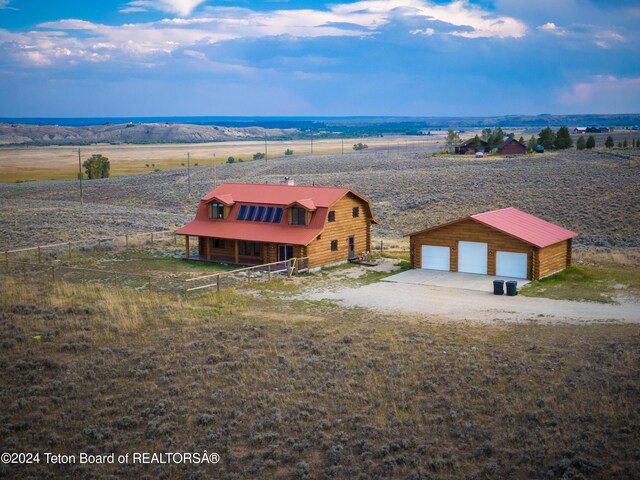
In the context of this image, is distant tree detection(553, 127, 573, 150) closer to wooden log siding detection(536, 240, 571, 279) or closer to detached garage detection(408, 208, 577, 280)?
detached garage detection(408, 208, 577, 280)

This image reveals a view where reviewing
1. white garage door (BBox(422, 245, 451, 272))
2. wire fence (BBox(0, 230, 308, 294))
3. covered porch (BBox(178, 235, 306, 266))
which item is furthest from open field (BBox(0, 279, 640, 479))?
covered porch (BBox(178, 235, 306, 266))

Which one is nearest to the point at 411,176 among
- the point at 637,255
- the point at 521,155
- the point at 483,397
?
the point at 521,155

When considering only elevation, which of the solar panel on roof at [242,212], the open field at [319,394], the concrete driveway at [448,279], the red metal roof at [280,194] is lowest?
the open field at [319,394]

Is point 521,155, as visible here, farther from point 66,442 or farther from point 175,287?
point 66,442

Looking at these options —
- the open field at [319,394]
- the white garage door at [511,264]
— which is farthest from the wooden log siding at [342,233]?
the open field at [319,394]

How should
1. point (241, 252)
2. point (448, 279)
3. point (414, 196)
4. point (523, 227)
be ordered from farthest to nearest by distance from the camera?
point (414, 196) → point (241, 252) → point (523, 227) → point (448, 279)

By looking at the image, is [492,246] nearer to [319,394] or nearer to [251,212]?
[251,212]

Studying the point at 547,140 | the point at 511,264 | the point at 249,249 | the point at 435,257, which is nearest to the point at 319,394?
the point at 511,264

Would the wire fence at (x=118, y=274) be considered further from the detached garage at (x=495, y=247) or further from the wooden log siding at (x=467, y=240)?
the detached garage at (x=495, y=247)

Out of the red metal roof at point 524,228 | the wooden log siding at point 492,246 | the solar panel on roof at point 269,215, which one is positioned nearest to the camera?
the wooden log siding at point 492,246
